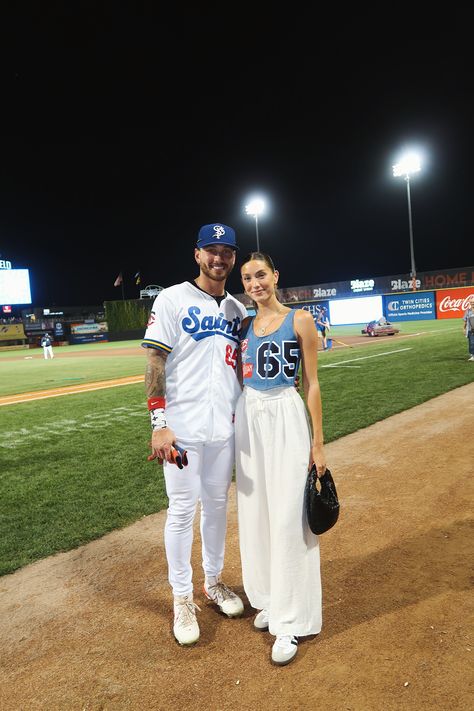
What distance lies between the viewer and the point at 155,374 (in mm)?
2662

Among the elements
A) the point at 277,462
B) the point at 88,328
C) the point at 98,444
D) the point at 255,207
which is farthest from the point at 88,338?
the point at 277,462

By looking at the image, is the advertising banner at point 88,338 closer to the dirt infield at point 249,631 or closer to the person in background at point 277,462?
the dirt infield at point 249,631

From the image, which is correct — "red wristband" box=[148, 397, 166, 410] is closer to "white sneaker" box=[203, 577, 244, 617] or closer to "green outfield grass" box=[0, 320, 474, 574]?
"white sneaker" box=[203, 577, 244, 617]

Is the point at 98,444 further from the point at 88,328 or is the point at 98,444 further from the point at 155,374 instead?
the point at 88,328

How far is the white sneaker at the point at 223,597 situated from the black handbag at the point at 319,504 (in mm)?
799

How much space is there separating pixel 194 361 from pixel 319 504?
3.37ft

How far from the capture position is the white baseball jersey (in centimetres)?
271

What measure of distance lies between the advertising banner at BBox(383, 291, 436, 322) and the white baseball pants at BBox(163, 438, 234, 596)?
37.0 meters

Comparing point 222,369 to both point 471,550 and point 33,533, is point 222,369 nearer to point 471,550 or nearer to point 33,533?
point 471,550

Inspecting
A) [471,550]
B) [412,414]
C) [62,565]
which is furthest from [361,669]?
[412,414]

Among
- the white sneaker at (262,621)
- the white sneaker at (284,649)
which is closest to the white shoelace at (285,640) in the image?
the white sneaker at (284,649)

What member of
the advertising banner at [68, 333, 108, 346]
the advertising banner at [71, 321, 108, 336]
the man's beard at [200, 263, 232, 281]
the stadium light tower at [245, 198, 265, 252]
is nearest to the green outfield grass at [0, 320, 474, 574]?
the man's beard at [200, 263, 232, 281]

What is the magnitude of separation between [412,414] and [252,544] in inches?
233

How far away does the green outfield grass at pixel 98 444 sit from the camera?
172 inches
